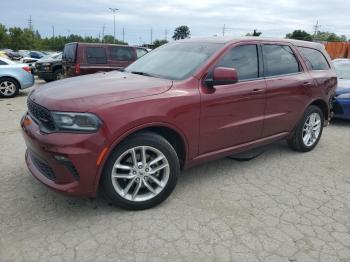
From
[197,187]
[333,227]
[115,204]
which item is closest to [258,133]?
[197,187]

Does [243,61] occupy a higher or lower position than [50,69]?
higher

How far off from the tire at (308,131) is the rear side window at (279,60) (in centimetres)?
76

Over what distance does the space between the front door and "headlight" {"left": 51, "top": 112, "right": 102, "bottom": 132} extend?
4.05ft

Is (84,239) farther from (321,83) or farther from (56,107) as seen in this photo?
(321,83)

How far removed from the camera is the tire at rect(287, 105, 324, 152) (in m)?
5.23

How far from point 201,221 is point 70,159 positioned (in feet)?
4.52

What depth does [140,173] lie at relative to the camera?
3389 millimetres

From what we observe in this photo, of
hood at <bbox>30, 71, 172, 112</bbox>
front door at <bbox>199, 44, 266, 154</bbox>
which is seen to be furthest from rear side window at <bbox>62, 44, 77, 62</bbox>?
front door at <bbox>199, 44, 266, 154</bbox>

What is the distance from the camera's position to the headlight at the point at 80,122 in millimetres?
2990

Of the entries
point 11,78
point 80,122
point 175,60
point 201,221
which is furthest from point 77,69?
point 201,221

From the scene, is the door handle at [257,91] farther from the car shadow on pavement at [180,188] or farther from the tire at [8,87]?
the tire at [8,87]

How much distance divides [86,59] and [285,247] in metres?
9.73

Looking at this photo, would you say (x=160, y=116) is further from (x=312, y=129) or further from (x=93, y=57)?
(x=93, y=57)

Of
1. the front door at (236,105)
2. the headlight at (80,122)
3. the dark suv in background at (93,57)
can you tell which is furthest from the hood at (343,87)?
the headlight at (80,122)
